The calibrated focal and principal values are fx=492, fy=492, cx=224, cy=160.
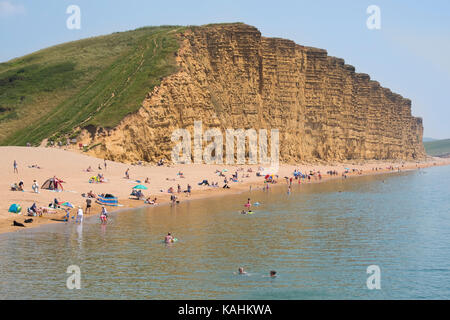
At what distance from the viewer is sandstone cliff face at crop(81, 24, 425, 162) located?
7019cm

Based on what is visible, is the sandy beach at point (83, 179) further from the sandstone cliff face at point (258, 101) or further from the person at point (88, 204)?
the sandstone cliff face at point (258, 101)

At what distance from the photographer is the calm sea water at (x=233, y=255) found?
1955 centimetres

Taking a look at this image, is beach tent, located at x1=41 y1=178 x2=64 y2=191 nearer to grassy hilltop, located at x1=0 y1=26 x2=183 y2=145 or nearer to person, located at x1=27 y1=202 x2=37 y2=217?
person, located at x1=27 y1=202 x2=37 y2=217

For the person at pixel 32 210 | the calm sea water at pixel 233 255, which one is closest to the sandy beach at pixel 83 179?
the person at pixel 32 210

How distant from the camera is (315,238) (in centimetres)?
2977

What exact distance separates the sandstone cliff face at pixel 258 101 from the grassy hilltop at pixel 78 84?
9.72 feet

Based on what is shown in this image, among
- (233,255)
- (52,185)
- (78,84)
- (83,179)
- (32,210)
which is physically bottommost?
(233,255)

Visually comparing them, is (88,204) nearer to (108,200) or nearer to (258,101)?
(108,200)

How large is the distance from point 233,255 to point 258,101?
68655 mm

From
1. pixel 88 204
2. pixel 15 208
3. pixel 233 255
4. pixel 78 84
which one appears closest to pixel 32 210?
pixel 15 208

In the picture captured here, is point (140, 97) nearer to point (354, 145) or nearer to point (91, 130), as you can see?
point (91, 130)

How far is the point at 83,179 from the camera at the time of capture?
48.1 metres

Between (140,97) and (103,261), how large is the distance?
1975 inches
